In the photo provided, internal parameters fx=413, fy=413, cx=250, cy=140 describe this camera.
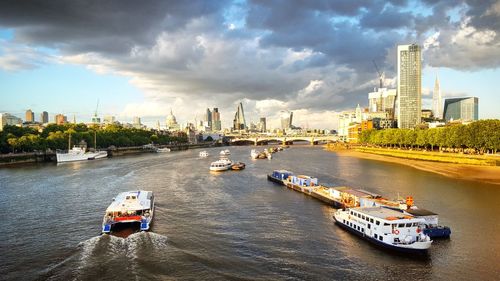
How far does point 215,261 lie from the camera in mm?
32312

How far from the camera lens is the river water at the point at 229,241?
3047 centimetres

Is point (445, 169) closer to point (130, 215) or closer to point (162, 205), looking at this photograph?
point (162, 205)

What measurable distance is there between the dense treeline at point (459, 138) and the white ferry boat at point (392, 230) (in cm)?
7849

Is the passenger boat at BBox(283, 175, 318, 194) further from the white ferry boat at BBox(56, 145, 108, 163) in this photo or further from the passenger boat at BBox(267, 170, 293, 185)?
the white ferry boat at BBox(56, 145, 108, 163)

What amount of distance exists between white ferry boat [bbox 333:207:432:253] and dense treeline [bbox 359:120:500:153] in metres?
78.5

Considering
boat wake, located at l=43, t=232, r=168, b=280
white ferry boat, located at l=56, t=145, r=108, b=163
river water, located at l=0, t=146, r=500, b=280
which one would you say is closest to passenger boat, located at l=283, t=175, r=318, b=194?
river water, located at l=0, t=146, r=500, b=280

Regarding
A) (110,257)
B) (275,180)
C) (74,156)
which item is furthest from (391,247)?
(74,156)

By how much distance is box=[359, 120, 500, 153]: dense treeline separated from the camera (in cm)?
10356

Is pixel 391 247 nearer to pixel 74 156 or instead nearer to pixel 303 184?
pixel 303 184

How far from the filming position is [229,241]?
37594 mm

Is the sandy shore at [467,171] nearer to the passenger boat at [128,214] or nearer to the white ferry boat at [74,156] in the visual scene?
the passenger boat at [128,214]

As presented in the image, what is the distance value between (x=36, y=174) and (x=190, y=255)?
73879 mm

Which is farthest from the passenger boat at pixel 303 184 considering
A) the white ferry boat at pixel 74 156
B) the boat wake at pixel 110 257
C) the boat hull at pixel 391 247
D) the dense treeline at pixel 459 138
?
the white ferry boat at pixel 74 156

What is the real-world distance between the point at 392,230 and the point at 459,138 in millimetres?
91388
